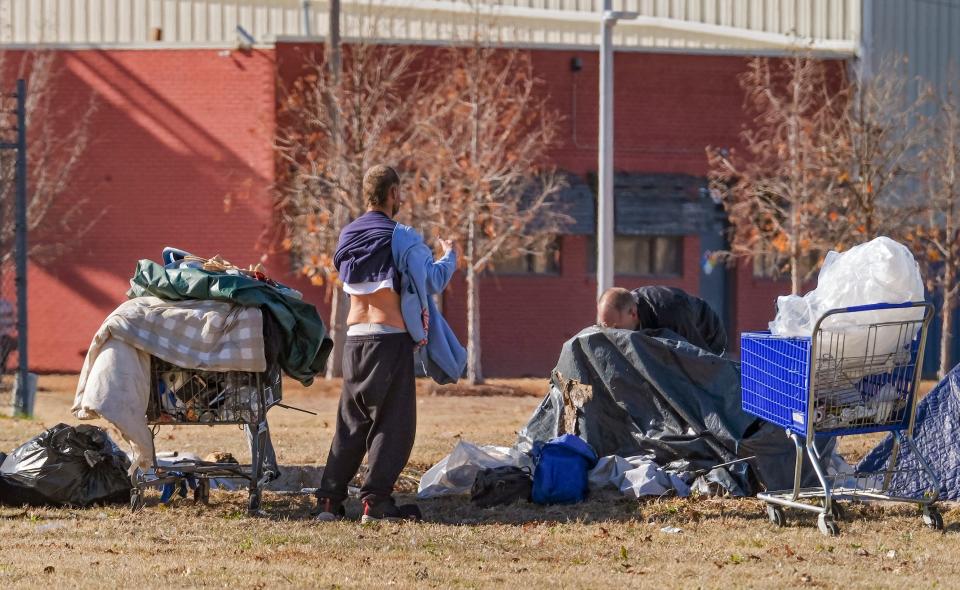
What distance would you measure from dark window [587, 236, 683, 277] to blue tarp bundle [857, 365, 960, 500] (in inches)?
676

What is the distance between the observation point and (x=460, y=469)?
932 centimetres

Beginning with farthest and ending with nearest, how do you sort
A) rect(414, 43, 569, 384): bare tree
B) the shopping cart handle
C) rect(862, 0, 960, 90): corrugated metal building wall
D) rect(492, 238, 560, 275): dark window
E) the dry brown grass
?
1. rect(862, 0, 960, 90): corrugated metal building wall
2. rect(492, 238, 560, 275): dark window
3. rect(414, 43, 569, 384): bare tree
4. the shopping cart handle
5. the dry brown grass

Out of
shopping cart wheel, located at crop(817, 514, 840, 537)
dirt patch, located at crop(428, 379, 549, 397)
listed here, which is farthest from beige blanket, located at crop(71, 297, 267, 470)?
dirt patch, located at crop(428, 379, 549, 397)

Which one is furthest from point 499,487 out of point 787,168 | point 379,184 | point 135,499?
point 787,168

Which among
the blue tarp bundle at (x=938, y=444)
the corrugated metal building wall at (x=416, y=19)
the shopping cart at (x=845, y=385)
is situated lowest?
the blue tarp bundle at (x=938, y=444)

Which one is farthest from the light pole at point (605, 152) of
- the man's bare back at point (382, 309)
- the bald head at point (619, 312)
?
the man's bare back at point (382, 309)

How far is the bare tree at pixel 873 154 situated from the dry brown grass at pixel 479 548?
1319 cm

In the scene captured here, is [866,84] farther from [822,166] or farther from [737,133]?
[737,133]

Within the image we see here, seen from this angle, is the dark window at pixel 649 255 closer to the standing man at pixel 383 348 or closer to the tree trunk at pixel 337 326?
the tree trunk at pixel 337 326

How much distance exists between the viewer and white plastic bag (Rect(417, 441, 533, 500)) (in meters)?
9.25

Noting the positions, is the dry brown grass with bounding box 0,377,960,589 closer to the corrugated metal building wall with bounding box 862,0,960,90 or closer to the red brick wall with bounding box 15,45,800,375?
the red brick wall with bounding box 15,45,800,375

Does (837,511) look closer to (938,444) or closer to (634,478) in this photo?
(938,444)

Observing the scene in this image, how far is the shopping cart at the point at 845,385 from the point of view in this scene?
756 centimetres

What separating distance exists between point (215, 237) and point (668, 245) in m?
8.33
